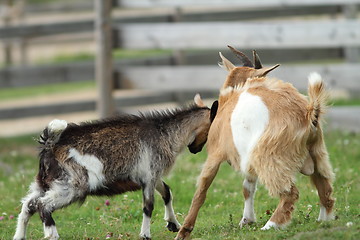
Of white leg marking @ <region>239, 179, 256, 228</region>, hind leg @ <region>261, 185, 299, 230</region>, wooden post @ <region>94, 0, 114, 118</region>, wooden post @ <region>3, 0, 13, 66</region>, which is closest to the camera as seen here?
hind leg @ <region>261, 185, 299, 230</region>

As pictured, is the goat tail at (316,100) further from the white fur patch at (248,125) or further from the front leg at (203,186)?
the front leg at (203,186)

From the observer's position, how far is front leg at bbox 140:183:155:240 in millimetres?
6566

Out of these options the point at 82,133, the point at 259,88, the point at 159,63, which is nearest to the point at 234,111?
the point at 259,88

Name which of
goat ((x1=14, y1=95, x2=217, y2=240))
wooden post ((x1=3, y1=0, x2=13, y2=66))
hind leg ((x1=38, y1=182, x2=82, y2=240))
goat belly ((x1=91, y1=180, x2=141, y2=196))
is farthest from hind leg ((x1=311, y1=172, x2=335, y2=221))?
wooden post ((x1=3, y1=0, x2=13, y2=66))

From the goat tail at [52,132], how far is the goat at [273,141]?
1280 mm

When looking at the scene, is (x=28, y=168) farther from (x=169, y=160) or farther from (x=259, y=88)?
(x=259, y=88)

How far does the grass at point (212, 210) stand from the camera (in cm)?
605

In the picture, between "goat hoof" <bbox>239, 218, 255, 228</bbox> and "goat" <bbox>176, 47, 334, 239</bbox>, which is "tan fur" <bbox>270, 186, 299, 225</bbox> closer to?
"goat" <bbox>176, 47, 334, 239</bbox>

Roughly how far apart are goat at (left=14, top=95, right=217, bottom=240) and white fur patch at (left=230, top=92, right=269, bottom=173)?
23.6 inches

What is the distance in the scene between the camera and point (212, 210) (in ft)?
25.5

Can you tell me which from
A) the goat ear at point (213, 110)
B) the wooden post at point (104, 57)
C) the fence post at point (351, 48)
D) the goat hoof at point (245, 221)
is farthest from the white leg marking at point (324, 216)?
the fence post at point (351, 48)

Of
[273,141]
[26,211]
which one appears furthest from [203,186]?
[26,211]

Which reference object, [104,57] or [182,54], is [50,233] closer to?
[104,57]

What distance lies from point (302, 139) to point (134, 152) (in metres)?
1.53
